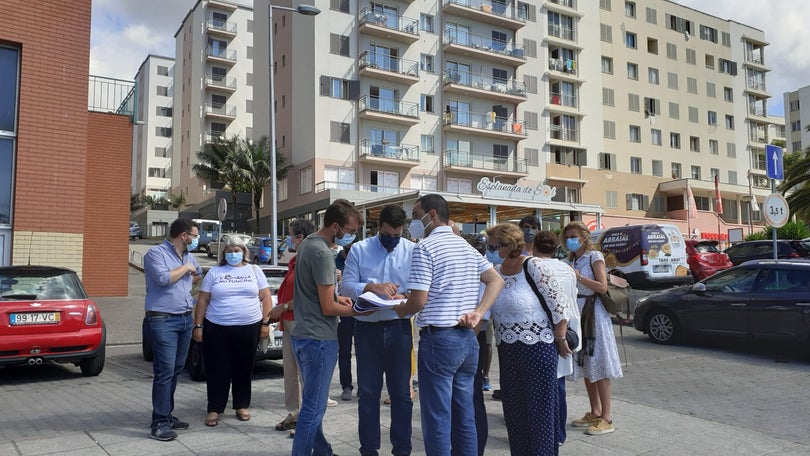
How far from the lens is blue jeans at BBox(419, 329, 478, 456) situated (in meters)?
3.84

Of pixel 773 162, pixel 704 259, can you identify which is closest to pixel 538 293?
pixel 773 162

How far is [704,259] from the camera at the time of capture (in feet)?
64.3

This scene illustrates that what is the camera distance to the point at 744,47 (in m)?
60.7

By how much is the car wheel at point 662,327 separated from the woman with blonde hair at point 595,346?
575 cm

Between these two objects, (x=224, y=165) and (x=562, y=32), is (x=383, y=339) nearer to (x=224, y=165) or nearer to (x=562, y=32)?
(x=224, y=165)

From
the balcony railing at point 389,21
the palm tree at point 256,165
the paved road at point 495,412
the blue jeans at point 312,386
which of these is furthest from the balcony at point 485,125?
the blue jeans at point 312,386

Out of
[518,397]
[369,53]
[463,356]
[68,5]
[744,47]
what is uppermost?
[744,47]

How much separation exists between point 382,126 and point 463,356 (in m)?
38.1

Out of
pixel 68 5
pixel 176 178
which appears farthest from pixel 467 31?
pixel 176 178

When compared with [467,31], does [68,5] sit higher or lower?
lower

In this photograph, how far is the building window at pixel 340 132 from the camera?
130 feet

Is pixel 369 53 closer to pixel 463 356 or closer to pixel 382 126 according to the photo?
pixel 382 126

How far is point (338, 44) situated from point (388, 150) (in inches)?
293

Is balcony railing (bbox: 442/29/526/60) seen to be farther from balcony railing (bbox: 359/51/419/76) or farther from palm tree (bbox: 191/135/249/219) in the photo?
palm tree (bbox: 191/135/249/219)
